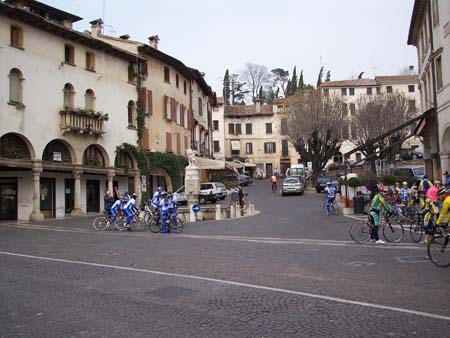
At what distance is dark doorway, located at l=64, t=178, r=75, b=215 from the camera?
3250cm

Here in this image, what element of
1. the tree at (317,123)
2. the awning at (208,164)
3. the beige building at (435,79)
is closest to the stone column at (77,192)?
the awning at (208,164)

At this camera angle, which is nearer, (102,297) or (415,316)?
(415,316)

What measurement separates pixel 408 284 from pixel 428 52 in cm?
2264

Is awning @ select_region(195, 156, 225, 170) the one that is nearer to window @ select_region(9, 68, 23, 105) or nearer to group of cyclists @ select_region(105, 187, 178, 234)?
window @ select_region(9, 68, 23, 105)

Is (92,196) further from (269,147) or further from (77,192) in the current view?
(269,147)

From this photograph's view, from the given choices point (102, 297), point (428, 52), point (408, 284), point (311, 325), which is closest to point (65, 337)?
point (102, 297)

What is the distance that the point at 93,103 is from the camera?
33.7 metres

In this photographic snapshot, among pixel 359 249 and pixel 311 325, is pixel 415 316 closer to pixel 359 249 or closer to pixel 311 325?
pixel 311 325

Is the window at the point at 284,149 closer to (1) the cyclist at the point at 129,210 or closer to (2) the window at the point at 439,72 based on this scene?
(2) the window at the point at 439,72

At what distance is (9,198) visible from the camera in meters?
29.7

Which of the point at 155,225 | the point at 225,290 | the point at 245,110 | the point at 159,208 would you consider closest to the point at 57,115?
the point at 159,208

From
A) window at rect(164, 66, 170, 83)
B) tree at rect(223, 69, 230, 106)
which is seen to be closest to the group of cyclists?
window at rect(164, 66, 170, 83)

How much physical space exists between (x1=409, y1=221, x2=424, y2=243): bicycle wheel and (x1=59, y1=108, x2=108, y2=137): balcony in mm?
22473

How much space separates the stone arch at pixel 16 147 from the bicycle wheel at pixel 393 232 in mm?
20701
